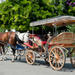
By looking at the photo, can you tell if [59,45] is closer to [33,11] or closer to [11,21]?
[33,11]

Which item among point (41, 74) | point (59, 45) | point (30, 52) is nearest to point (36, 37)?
point (30, 52)

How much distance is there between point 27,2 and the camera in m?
15.8

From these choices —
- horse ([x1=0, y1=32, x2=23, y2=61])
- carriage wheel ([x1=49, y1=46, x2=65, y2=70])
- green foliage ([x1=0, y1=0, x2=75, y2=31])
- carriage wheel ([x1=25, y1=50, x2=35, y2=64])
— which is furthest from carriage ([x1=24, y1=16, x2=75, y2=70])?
green foliage ([x1=0, y1=0, x2=75, y2=31])

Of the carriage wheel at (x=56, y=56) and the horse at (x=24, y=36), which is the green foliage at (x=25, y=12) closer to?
the horse at (x=24, y=36)

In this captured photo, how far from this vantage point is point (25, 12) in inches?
610

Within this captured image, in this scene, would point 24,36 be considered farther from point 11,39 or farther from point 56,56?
point 56,56

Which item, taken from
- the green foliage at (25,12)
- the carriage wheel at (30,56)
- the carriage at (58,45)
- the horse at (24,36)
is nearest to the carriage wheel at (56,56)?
the carriage at (58,45)

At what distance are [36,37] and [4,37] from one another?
2.61 meters

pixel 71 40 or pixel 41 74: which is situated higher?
pixel 71 40

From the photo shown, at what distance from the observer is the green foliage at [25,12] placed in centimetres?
1562

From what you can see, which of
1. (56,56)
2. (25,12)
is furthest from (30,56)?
(25,12)

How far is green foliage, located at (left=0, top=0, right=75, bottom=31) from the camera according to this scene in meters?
15.6

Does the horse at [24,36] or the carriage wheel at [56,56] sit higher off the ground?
the horse at [24,36]

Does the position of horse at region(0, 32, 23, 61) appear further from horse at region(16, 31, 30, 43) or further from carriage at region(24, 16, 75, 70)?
carriage at region(24, 16, 75, 70)
